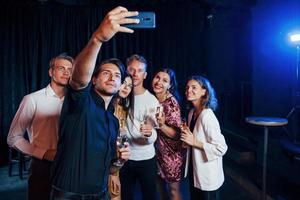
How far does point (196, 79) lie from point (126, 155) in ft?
2.80

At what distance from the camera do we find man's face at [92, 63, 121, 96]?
3.76ft

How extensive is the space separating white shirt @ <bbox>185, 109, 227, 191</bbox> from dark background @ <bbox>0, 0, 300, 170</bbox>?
8.34 ft

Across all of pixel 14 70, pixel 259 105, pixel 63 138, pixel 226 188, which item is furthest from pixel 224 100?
pixel 63 138

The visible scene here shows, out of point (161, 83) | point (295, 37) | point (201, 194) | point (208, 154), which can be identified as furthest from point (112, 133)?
point (295, 37)

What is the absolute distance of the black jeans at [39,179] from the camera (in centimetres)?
155

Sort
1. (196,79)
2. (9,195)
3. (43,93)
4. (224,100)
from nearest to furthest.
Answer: (43,93)
(196,79)
(9,195)
(224,100)

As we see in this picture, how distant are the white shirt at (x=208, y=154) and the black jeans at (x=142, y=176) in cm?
28

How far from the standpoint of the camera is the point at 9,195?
289 cm

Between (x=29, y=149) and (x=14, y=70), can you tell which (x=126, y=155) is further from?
(x=14, y=70)

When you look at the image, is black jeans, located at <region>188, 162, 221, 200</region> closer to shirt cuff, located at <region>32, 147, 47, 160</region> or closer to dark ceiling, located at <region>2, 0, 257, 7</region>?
shirt cuff, located at <region>32, 147, 47, 160</region>

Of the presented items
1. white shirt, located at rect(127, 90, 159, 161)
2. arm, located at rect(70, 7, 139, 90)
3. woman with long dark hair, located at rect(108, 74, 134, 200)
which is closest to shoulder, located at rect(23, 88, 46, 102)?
woman with long dark hair, located at rect(108, 74, 134, 200)

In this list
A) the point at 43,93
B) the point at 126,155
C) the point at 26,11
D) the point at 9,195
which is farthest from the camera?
the point at 26,11

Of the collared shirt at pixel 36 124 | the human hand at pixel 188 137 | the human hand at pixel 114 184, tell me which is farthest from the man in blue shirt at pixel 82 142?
the human hand at pixel 188 137

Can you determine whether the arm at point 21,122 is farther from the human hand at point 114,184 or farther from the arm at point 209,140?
the arm at point 209,140
